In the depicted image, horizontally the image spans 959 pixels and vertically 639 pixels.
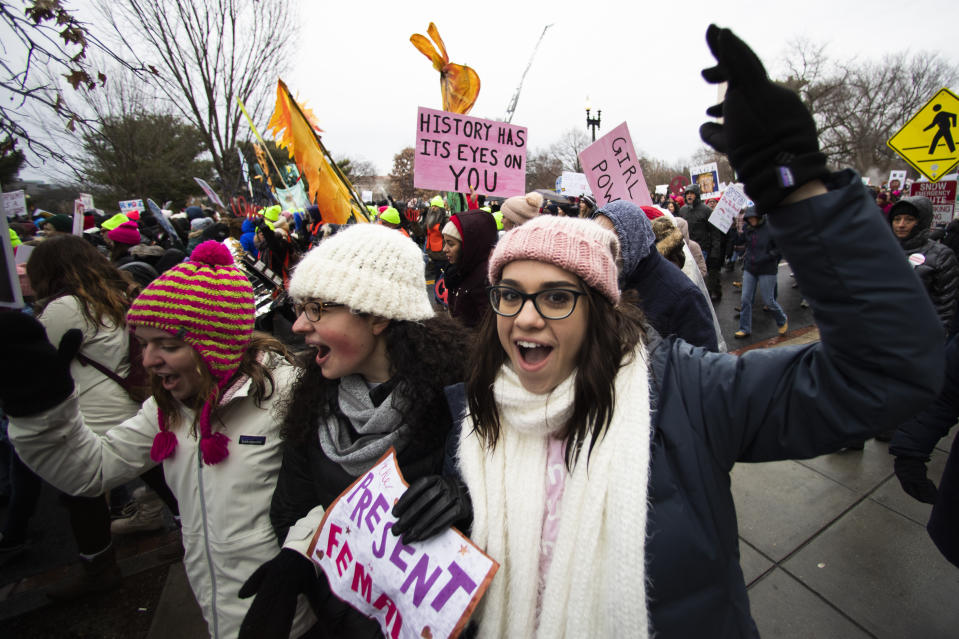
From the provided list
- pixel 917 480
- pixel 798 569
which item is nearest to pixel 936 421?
pixel 917 480

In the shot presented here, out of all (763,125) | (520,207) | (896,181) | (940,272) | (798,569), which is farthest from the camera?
(896,181)

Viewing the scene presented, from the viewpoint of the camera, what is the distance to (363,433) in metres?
1.56

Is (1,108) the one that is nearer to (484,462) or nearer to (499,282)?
(499,282)

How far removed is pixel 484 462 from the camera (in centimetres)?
138

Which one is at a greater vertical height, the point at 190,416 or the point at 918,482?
the point at 190,416

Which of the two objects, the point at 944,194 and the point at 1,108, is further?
the point at 944,194

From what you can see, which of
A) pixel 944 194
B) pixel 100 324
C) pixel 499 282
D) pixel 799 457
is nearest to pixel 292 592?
pixel 499 282

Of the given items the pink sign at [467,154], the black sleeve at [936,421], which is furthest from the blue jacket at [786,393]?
the pink sign at [467,154]

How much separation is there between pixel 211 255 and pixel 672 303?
98.4 inches

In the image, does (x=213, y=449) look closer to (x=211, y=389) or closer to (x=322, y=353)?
(x=211, y=389)

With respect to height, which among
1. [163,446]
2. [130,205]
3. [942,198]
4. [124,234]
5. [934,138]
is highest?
[130,205]

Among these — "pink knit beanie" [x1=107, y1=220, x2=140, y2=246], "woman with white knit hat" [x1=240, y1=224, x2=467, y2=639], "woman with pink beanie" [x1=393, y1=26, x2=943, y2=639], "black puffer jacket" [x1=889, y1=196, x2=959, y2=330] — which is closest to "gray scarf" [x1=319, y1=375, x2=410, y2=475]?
"woman with white knit hat" [x1=240, y1=224, x2=467, y2=639]

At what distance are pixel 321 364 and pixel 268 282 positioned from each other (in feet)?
19.9

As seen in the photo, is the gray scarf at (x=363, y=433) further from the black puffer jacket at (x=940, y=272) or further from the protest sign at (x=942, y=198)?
the protest sign at (x=942, y=198)
